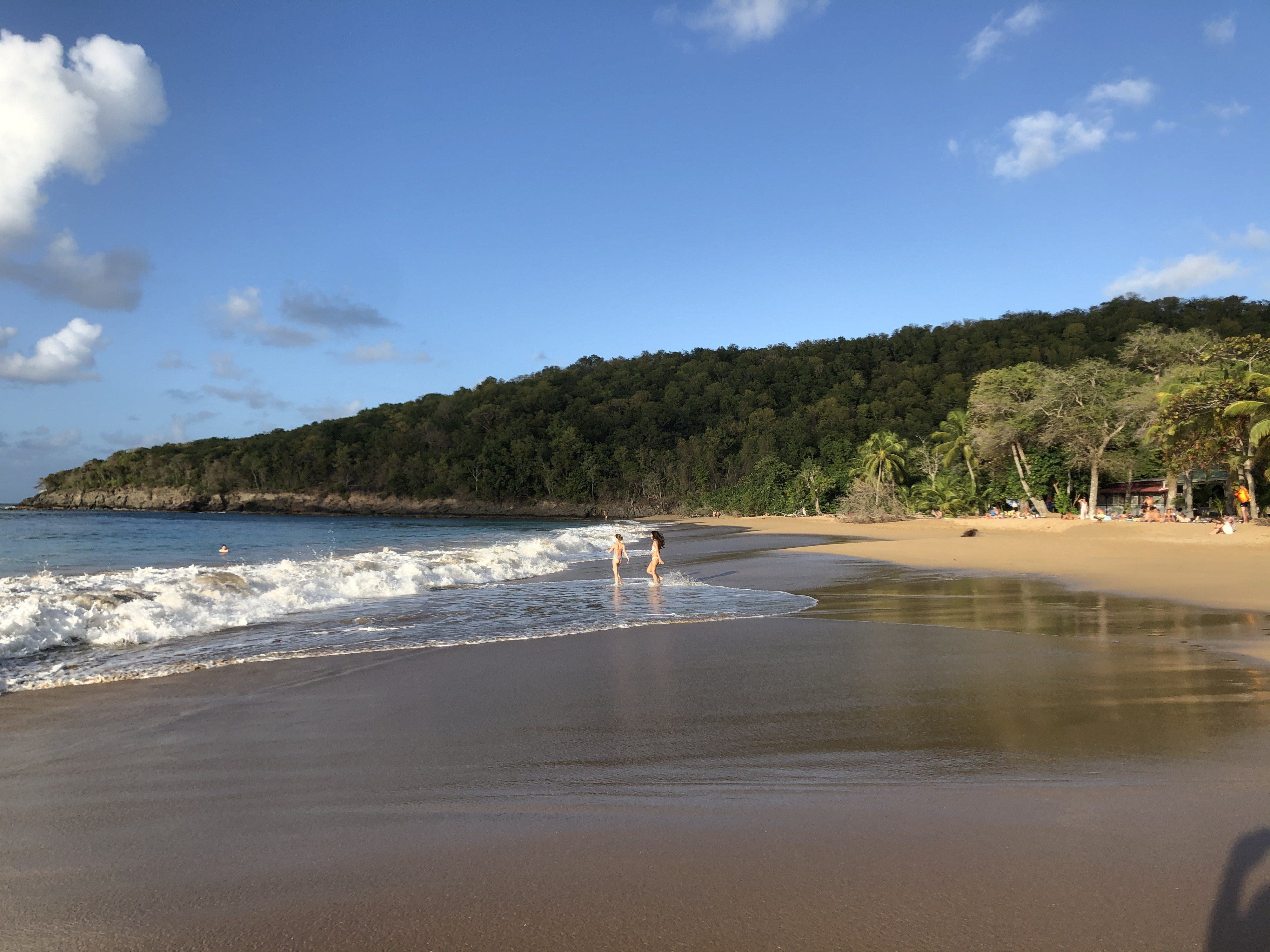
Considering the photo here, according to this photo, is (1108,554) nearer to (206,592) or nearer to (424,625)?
(424,625)

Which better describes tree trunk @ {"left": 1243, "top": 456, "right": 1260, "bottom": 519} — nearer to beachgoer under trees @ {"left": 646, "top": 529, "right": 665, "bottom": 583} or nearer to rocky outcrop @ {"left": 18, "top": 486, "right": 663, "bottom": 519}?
beachgoer under trees @ {"left": 646, "top": 529, "right": 665, "bottom": 583}

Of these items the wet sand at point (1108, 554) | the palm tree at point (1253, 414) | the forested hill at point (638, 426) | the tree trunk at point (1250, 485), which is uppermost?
the forested hill at point (638, 426)

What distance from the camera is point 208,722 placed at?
5312mm

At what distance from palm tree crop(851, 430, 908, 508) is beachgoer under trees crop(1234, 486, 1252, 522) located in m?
22.6

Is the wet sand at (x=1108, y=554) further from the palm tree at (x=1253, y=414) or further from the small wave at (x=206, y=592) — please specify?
the small wave at (x=206, y=592)

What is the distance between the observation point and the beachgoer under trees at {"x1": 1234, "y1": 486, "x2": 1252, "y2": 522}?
81.1ft

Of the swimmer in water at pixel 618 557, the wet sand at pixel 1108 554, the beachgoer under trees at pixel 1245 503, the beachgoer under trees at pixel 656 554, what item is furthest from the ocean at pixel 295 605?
the beachgoer under trees at pixel 1245 503

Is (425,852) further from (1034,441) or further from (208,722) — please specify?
(1034,441)

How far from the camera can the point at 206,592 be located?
12.0 meters

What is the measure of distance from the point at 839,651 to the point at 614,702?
9.52 ft

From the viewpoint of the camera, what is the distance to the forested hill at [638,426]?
89.2m

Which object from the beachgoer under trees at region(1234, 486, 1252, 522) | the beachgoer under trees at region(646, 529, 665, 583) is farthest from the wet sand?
the beachgoer under trees at region(646, 529, 665, 583)

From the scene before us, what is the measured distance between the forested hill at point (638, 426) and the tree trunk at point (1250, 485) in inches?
2199

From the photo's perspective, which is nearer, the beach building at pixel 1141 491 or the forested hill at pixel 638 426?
the beach building at pixel 1141 491
